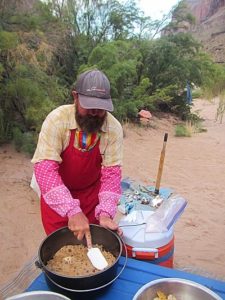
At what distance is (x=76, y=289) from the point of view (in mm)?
1113

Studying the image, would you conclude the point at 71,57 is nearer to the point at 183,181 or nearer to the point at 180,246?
the point at 183,181

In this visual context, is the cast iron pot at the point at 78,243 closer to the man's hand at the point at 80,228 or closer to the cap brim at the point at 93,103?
the man's hand at the point at 80,228

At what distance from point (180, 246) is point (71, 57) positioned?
18.5ft

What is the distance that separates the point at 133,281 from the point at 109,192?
0.49m

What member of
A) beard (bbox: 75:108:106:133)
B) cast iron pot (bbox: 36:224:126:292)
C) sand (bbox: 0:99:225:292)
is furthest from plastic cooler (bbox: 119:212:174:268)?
sand (bbox: 0:99:225:292)

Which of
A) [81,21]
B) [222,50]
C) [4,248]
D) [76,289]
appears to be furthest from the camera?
[222,50]

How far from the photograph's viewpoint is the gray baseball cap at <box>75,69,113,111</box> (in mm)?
1545

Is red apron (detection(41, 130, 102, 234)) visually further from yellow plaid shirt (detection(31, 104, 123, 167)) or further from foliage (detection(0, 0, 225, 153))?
foliage (detection(0, 0, 225, 153))

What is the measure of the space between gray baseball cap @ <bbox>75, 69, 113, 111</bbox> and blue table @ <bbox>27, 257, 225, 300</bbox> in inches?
26.3

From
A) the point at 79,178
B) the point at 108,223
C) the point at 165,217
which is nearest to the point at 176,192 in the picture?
the point at 165,217

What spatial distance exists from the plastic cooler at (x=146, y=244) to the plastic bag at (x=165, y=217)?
3cm

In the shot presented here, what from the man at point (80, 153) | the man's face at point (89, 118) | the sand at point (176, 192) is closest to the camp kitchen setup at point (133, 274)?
the man at point (80, 153)

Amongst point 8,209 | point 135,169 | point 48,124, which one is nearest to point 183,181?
point 135,169

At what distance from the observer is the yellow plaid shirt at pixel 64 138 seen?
1.60 metres
